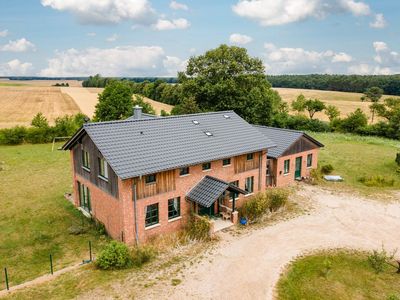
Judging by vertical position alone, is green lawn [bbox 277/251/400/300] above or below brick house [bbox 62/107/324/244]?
below

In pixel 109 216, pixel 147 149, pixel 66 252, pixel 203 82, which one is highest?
pixel 203 82

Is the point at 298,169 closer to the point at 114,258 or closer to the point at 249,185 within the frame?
the point at 249,185

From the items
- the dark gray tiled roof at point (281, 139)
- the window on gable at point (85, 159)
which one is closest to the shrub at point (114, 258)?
the window on gable at point (85, 159)

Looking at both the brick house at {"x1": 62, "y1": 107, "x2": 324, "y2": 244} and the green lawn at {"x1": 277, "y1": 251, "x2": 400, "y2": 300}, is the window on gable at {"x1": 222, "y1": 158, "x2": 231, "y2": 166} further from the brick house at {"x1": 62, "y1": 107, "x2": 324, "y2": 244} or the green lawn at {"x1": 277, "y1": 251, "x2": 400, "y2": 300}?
the green lawn at {"x1": 277, "y1": 251, "x2": 400, "y2": 300}

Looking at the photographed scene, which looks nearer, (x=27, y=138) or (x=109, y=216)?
(x=109, y=216)

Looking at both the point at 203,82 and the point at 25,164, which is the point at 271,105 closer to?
the point at 203,82

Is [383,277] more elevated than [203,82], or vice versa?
[203,82]

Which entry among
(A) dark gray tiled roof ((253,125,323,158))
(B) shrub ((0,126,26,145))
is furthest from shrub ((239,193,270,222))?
(B) shrub ((0,126,26,145))

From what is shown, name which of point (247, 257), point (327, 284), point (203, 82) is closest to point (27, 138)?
point (203, 82)
